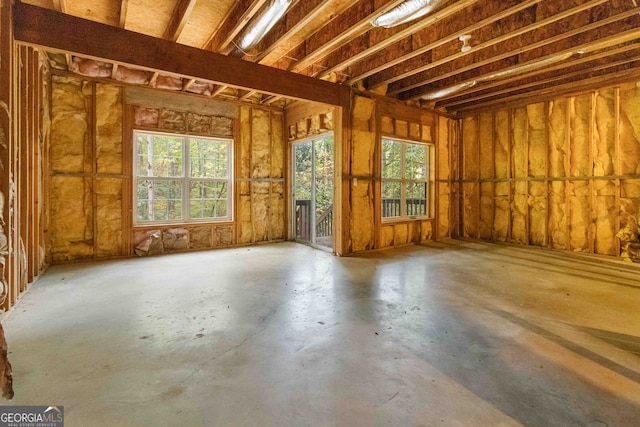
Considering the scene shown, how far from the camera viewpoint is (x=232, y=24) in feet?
11.6

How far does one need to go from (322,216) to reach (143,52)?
485 centimetres

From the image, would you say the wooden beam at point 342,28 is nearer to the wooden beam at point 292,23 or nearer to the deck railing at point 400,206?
the wooden beam at point 292,23

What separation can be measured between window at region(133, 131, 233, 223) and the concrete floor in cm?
196

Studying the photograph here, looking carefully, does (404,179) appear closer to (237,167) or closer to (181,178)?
(237,167)

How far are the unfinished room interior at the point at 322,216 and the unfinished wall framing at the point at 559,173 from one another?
4cm

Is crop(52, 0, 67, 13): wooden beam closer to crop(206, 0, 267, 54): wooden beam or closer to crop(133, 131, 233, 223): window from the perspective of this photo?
crop(206, 0, 267, 54): wooden beam

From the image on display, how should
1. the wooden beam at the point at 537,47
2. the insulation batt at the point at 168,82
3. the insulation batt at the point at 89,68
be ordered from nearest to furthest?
the wooden beam at the point at 537,47, the insulation batt at the point at 89,68, the insulation batt at the point at 168,82

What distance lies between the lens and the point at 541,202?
20.4ft

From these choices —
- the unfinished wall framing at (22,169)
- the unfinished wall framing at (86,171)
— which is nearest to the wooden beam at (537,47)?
the unfinished wall framing at (86,171)

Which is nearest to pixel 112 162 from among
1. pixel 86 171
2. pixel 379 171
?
pixel 86 171

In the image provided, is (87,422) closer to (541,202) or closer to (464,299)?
(464,299)

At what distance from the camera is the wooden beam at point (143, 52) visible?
3.03 metres

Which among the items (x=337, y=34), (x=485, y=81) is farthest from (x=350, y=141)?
(x=485, y=81)

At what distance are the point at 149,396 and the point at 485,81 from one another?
6656mm
